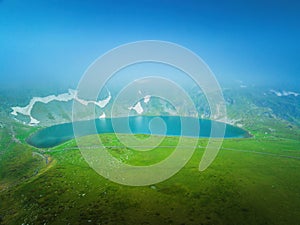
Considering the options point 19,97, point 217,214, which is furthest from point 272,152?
point 19,97

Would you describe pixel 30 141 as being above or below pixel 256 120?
below

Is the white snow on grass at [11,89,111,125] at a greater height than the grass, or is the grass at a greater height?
the white snow on grass at [11,89,111,125]

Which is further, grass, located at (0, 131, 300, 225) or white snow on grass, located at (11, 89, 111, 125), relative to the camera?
white snow on grass, located at (11, 89, 111, 125)

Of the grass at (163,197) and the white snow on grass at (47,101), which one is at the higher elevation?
the white snow on grass at (47,101)

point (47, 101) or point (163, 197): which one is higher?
point (47, 101)

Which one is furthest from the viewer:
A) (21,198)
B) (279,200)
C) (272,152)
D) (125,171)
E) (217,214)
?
(272,152)

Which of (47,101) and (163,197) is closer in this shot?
(163,197)

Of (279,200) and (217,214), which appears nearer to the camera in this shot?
(217,214)

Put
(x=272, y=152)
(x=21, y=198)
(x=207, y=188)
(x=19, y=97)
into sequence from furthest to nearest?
1. (x=19, y=97)
2. (x=272, y=152)
3. (x=207, y=188)
4. (x=21, y=198)

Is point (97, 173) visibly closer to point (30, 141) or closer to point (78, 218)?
point (78, 218)

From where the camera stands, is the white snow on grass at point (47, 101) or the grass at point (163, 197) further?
the white snow on grass at point (47, 101)
